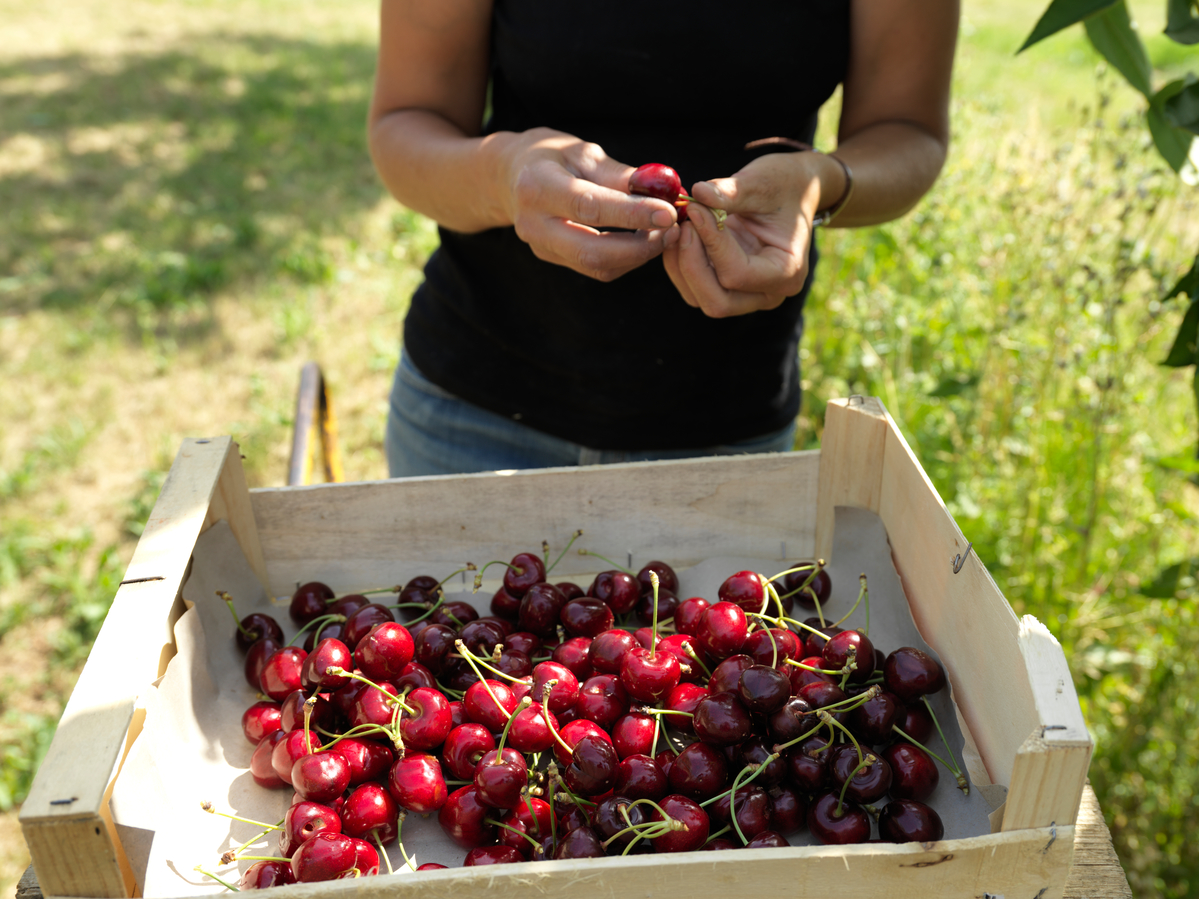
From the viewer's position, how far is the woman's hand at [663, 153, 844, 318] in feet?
3.92

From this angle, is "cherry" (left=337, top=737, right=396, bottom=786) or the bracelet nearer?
"cherry" (left=337, top=737, right=396, bottom=786)

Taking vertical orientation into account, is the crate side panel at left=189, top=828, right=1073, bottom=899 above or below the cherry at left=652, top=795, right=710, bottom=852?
above

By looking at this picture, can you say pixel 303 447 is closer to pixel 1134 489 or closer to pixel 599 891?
pixel 599 891

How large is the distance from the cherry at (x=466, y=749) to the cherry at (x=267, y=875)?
191 mm

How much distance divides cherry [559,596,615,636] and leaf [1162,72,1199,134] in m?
1.02

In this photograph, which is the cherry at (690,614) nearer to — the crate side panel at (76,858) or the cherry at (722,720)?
the cherry at (722,720)

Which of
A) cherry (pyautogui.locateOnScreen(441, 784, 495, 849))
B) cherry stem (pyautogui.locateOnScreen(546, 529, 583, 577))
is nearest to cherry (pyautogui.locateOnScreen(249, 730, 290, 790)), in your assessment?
cherry (pyautogui.locateOnScreen(441, 784, 495, 849))

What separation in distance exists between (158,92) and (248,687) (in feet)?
24.8

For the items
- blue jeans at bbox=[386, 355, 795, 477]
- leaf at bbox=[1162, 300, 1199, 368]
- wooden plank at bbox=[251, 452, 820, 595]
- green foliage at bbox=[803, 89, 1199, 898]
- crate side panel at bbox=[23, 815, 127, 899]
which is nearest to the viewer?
crate side panel at bbox=[23, 815, 127, 899]

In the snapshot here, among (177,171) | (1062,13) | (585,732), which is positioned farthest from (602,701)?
(177,171)

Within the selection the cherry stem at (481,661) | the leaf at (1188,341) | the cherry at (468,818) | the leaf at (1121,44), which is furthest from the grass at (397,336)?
the cherry at (468,818)

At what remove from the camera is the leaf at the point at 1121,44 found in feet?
4.59

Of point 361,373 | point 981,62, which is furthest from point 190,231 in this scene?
point 981,62

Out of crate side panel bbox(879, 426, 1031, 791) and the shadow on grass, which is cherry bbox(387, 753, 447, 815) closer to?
crate side panel bbox(879, 426, 1031, 791)
